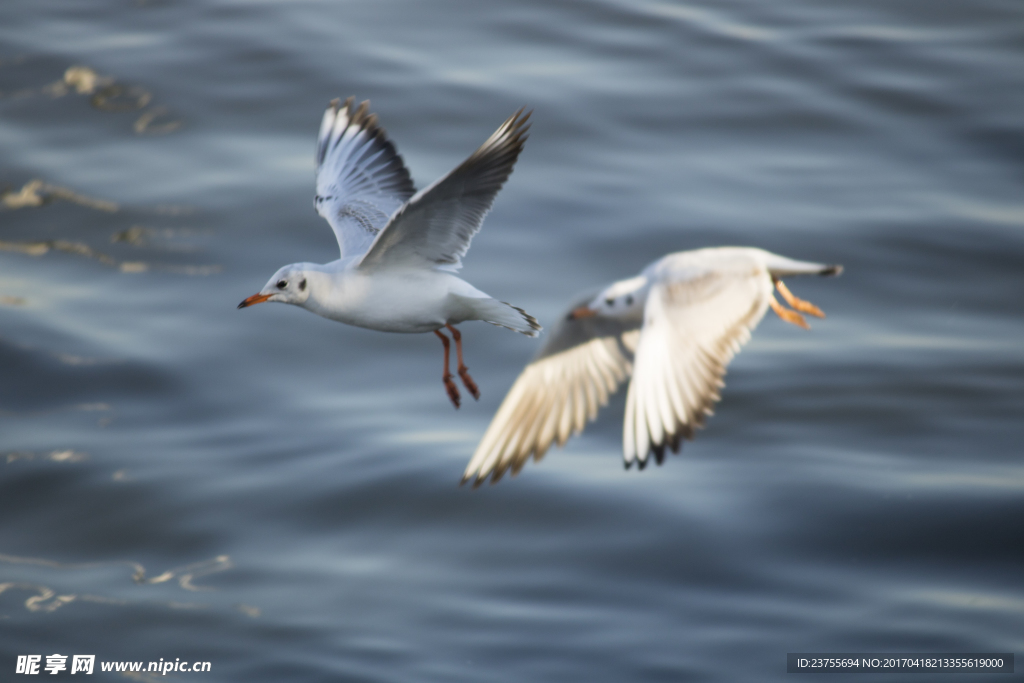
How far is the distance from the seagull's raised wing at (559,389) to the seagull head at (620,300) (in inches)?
14.2

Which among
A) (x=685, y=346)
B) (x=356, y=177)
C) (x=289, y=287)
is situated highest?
(x=356, y=177)

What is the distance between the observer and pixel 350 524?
623 inches

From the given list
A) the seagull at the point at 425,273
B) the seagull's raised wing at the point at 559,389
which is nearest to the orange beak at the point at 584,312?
the seagull's raised wing at the point at 559,389

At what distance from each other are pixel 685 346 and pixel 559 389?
1220 millimetres

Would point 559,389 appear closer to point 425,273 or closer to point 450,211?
point 425,273

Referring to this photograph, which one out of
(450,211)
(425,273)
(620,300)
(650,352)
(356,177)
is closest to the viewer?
(650,352)

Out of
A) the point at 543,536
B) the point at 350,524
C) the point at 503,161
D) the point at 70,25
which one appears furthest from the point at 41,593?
the point at 70,25

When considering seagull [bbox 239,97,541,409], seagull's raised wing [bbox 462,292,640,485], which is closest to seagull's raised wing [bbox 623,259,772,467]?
seagull's raised wing [bbox 462,292,640,485]

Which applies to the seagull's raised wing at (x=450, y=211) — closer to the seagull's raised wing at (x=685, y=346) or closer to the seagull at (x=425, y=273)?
the seagull at (x=425, y=273)

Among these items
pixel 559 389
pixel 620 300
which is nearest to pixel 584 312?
pixel 620 300

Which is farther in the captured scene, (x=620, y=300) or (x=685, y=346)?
(x=620, y=300)

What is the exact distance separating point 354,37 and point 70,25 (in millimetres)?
5987

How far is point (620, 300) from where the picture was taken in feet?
24.0

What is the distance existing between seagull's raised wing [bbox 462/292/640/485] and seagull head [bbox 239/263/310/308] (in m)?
1.57
